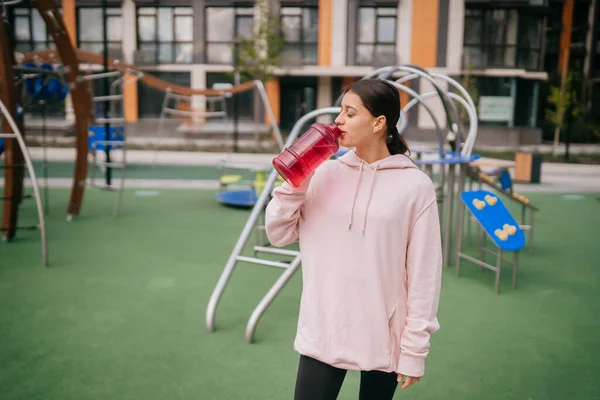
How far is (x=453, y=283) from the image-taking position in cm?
546

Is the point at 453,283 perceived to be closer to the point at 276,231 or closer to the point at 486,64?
the point at 276,231

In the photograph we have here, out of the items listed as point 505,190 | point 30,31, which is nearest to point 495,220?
point 505,190

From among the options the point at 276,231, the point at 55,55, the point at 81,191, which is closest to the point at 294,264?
the point at 276,231

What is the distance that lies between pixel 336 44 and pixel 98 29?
11.6 metres

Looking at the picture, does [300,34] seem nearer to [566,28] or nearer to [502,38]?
[502,38]

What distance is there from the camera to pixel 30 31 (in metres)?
28.9

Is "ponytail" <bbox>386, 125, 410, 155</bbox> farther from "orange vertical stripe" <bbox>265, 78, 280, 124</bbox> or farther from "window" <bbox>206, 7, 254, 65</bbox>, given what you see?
"window" <bbox>206, 7, 254, 65</bbox>

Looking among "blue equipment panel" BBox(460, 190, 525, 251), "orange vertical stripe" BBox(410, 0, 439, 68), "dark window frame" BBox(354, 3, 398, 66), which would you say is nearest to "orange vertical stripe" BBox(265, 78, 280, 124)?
"dark window frame" BBox(354, 3, 398, 66)

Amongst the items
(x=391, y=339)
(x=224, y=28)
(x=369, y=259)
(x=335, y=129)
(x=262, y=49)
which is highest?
(x=224, y=28)

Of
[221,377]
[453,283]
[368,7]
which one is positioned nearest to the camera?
[221,377]

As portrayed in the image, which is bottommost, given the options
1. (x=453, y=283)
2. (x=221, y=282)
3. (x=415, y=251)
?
(x=453, y=283)

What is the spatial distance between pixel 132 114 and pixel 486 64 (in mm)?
16720

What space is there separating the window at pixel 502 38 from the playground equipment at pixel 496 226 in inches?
886

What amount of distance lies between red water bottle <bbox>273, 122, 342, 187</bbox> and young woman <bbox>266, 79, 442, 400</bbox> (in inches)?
3.0
